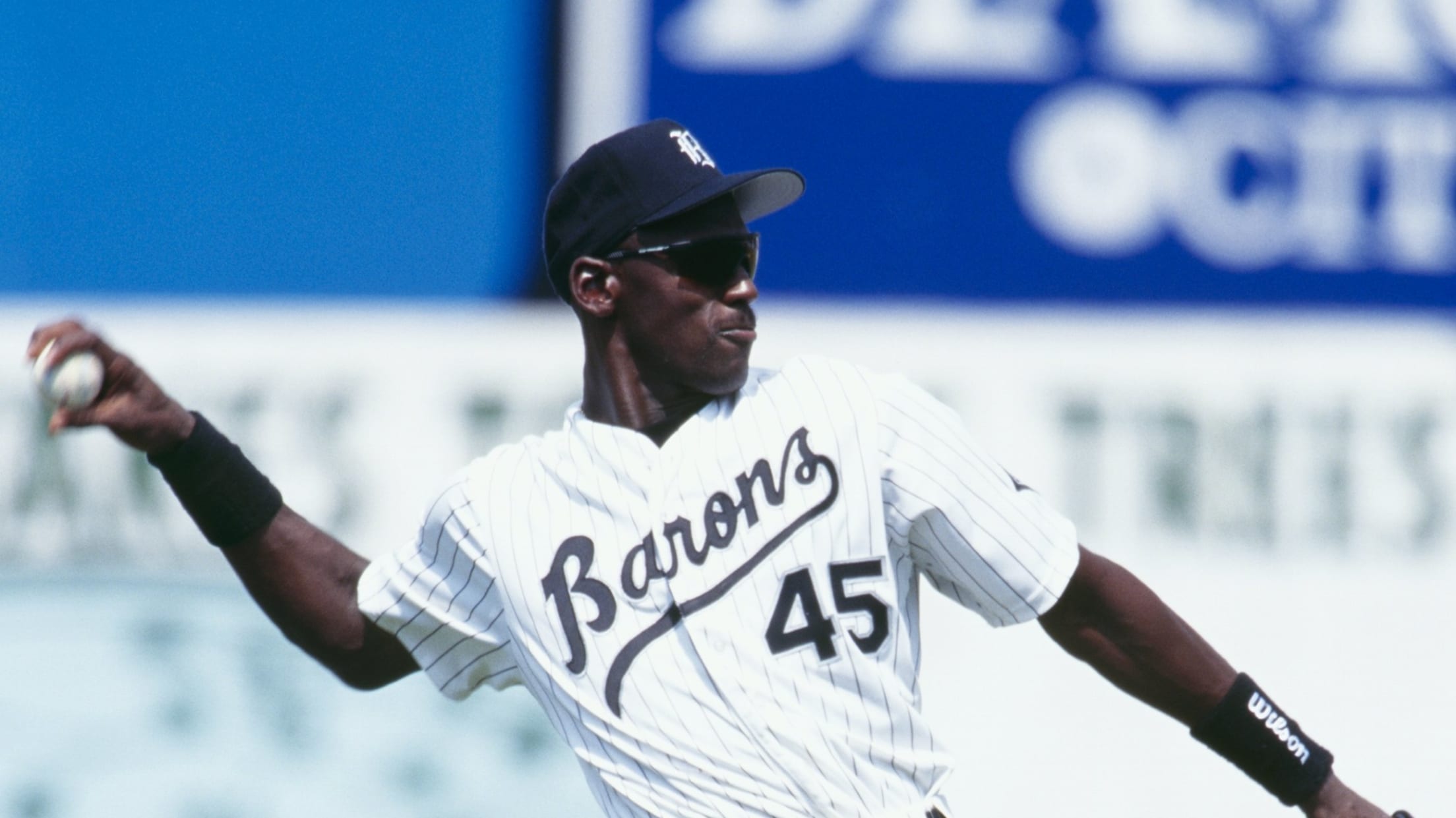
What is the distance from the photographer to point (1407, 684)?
4629 millimetres

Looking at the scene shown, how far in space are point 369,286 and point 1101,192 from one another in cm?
205

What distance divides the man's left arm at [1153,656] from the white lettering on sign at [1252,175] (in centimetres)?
261

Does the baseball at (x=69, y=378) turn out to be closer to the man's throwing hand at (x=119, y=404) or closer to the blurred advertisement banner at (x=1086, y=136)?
the man's throwing hand at (x=119, y=404)

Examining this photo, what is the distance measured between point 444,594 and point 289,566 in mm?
220

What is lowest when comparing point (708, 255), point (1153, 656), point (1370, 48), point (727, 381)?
point (1153, 656)

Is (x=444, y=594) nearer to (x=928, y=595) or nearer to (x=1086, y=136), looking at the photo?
(x=928, y=595)

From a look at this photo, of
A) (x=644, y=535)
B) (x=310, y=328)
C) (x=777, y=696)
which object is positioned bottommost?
(x=310, y=328)

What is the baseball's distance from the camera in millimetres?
2131

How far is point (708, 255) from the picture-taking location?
7.72ft

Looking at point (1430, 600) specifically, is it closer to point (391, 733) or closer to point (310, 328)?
point (391, 733)

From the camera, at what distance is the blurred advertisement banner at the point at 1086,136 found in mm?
4766

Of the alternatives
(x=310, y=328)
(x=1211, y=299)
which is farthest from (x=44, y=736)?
(x=1211, y=299)

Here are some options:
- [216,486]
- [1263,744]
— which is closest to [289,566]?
[216,486]

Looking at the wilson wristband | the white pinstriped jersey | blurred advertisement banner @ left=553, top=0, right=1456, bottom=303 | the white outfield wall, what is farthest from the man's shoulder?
blurred advertisement banner @ left=553, top=0, right=1456, bottom=303
